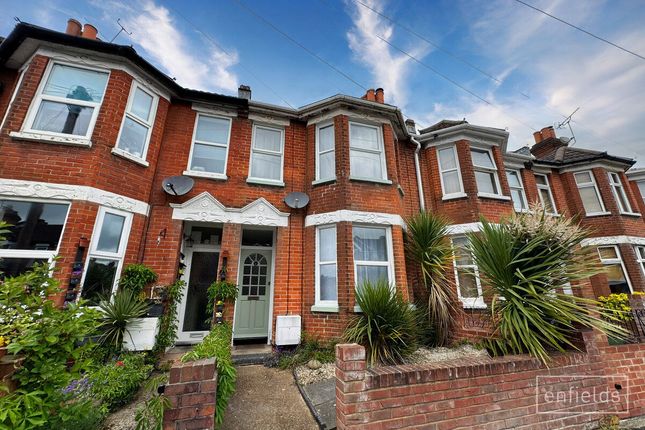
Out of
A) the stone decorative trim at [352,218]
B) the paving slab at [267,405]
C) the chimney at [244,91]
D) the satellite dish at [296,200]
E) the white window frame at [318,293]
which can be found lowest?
the paving slab at [267,405]

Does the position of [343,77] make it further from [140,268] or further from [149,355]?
[149,355]

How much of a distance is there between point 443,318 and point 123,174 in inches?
331

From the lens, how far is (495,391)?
9.98 ft

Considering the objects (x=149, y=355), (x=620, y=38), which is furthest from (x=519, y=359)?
(x=620, y=38)

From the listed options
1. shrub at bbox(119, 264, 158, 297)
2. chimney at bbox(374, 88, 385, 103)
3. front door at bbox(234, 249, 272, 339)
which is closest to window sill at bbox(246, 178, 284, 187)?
front door at bbox(234, 249, 272, 339)

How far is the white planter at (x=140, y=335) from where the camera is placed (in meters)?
4.95

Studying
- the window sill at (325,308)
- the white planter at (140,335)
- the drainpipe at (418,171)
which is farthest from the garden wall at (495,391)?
the drainpipe at (418,171)

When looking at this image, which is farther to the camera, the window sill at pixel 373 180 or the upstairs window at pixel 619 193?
the upstairs window at pixel 619 193

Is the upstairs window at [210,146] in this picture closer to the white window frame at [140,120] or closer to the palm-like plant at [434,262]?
the white window frame at [140,120]

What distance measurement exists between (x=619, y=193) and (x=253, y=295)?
1676 cm

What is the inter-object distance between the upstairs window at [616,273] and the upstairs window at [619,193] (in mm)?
2213

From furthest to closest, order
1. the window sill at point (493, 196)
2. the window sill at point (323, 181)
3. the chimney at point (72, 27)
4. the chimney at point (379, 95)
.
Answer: the chimney at point (379, 95) → the window sill at point (493, 196) → the window sill at point (323, 181) → the chimney at point (72, 27)

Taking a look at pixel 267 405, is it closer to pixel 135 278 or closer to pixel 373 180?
pixel 135 278

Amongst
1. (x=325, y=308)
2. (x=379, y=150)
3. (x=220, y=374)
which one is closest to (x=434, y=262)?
(x=325, y=308)
